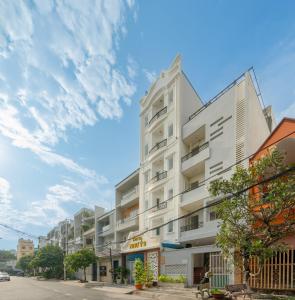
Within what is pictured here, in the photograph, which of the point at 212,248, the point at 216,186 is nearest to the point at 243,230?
the point at 216,186

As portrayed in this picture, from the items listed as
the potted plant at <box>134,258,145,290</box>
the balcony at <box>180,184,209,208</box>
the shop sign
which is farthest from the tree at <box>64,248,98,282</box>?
the balcony at <box>180,184,209,208</box>

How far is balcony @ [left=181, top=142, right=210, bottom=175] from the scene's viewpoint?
83.5ft

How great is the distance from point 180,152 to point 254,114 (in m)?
6.98

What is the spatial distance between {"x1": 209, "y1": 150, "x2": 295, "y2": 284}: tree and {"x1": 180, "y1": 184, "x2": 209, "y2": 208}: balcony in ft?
28.9

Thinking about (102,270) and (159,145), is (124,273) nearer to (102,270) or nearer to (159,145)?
(102,270)

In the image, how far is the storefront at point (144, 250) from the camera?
26.2 m

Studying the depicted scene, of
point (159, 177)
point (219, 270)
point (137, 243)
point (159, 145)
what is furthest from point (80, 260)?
point (219, 270)

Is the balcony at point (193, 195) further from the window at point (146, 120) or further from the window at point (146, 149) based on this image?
the window at point (146, 120)

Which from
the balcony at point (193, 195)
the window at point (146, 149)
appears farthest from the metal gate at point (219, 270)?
the window at point (146, 149)

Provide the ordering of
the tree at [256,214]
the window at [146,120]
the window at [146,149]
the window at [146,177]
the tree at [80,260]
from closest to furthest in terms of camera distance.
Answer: the tree at [256,214] < the window at [146,177] < the window at [146,149] < the window at [146,120] < the tree at [80,260]

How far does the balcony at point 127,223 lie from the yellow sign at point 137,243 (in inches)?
202

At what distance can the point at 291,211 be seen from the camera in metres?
15.2

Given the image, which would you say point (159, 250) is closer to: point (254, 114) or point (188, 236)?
point (188, 236)

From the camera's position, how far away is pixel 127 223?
3747 cm
